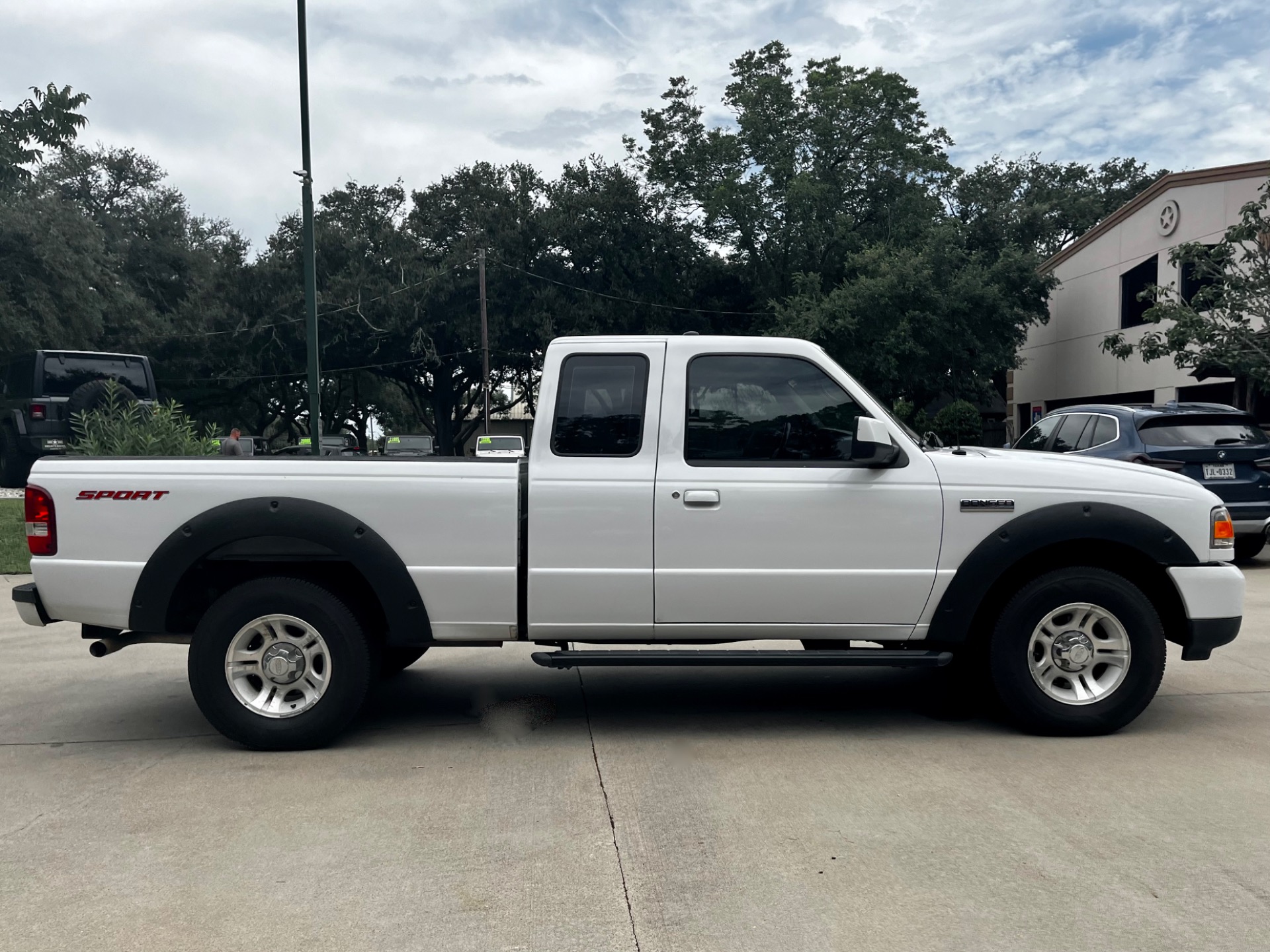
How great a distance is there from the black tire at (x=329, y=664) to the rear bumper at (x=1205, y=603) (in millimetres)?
4048

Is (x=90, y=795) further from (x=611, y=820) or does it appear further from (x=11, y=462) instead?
(x=11, y=462)

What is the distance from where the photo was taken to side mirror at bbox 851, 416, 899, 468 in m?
5.23

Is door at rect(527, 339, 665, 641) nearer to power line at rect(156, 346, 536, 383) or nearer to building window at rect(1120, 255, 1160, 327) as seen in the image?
building window at rect(1120, 255, 1160, 327)

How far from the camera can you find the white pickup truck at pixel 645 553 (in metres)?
5.36

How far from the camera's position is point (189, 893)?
3750 mm

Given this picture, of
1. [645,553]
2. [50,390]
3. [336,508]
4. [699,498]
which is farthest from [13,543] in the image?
[699,498]

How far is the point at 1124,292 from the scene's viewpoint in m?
29.7

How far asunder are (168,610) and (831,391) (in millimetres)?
3487

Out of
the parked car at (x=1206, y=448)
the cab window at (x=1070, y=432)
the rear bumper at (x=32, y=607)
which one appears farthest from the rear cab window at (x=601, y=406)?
the cab window at (x=1070, y=432)

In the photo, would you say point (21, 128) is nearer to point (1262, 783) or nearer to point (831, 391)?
point (831, 391)

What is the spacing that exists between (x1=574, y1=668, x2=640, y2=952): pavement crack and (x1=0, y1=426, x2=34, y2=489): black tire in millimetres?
18714

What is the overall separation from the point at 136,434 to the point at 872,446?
33.6 ft

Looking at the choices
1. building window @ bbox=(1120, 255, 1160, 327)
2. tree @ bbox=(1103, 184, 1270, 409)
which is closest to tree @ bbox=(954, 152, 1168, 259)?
building window @ bbox=(1120, 255, 1160, 327)

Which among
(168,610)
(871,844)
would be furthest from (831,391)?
(168,610)
